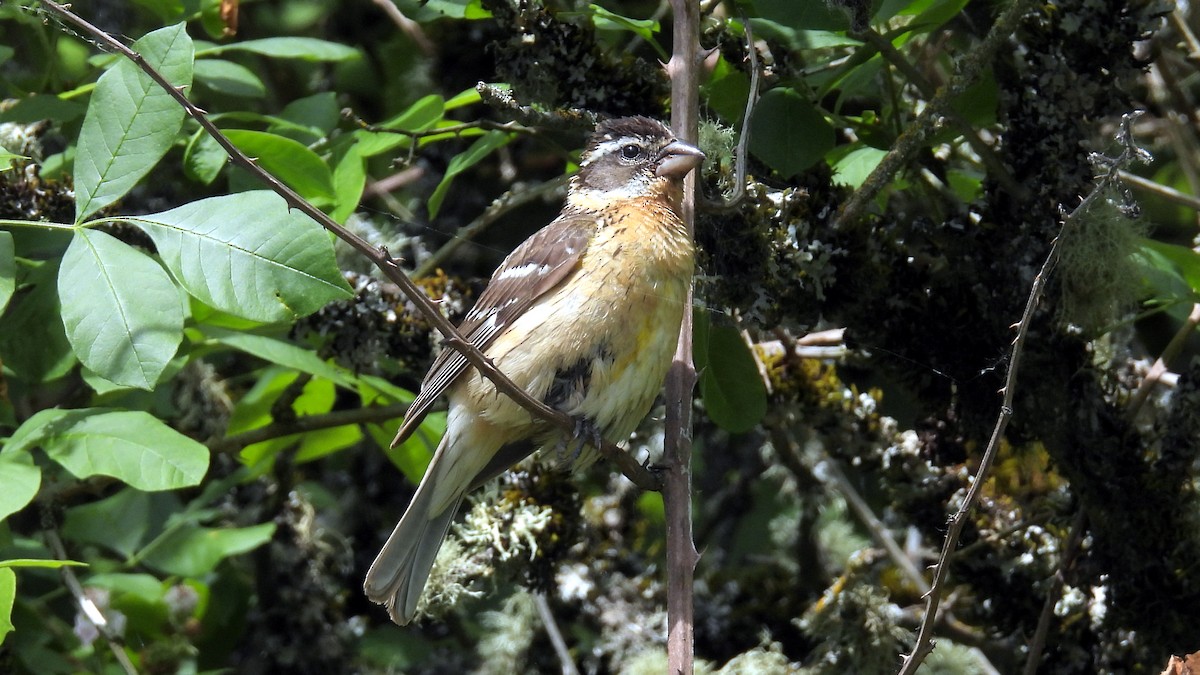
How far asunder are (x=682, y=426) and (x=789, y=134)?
2.94ft

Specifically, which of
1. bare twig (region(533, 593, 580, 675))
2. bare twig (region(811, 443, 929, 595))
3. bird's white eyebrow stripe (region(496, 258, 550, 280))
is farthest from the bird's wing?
bare twig (region(811, 443, 929, 595))

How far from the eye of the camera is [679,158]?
123 inches

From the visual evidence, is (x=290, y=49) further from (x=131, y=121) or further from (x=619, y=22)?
(x=619, y=22)

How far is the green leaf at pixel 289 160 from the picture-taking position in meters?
3.48

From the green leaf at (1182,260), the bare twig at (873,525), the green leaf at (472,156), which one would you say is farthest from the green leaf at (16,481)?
the green leaf at (1182,260)

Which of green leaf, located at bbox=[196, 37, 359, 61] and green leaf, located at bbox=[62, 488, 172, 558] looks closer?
green leaf, located at bbox=[196, 37, 359, 61]

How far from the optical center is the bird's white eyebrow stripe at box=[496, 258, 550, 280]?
11.1 ft

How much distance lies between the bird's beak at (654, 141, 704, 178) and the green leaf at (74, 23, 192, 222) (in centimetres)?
121

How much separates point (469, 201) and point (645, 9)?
1181mm

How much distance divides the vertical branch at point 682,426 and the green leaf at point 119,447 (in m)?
1.17

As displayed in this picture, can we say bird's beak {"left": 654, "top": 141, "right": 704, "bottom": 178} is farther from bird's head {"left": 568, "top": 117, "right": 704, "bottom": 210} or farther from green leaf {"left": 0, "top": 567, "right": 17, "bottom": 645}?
green leaf {"left": 0, "top": 567, "right": 17, "bottom": 645}

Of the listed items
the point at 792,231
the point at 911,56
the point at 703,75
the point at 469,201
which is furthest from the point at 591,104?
the point at 469,201

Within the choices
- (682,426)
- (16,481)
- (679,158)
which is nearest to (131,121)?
(16,481)

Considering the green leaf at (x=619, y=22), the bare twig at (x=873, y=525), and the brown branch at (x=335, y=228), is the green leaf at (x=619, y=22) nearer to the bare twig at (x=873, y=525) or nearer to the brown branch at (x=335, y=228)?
the brown branch at (x=335, y=228)
